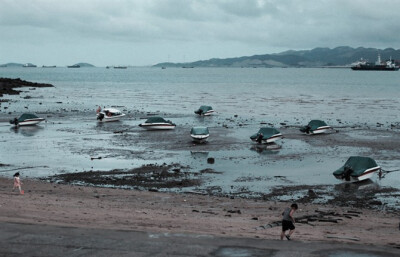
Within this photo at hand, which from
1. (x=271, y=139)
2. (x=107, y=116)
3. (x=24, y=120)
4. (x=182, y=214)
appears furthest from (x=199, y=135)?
(x=182, y=214)

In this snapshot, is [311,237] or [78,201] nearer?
[311,237]

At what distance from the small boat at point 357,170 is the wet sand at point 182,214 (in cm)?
692

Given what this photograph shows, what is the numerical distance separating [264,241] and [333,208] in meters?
10.2

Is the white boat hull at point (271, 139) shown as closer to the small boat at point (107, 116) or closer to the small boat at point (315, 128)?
the small boat at point (315, 128)

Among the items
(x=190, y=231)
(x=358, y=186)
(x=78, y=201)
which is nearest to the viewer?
(x=190, y=231)

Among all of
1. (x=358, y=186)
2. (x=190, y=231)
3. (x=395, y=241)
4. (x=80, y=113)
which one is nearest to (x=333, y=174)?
(x=358, y=186)

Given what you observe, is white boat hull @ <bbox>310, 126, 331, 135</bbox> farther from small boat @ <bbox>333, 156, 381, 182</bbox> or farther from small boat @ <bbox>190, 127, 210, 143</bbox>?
small boat @ <bbox>333, 156, 381, 182</bbox>

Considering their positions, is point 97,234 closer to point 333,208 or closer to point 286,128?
point 333,208

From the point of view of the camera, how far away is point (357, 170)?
34.5 metres

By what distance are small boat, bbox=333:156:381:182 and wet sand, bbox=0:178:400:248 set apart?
692 centimetres

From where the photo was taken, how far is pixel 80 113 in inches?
3147

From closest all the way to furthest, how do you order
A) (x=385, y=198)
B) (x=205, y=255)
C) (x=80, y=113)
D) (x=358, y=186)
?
(x=205, y=255) → (x=385, y=198) → (x=358, y=186) → (x=80, y=113)

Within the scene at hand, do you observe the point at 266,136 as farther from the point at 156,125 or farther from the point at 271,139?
the point at 156,125

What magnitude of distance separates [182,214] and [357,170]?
14.9 metres
